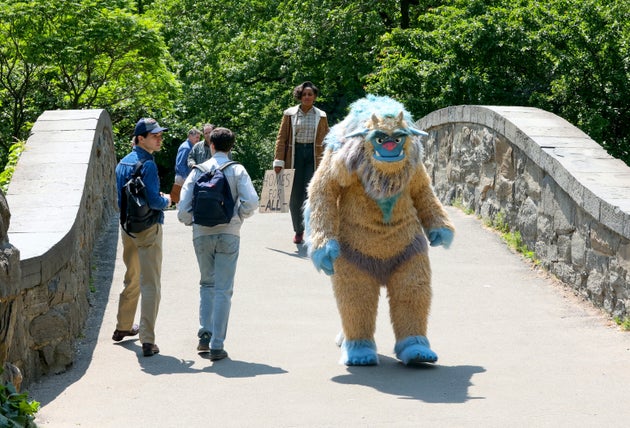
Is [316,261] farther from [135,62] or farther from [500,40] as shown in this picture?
[135,62]

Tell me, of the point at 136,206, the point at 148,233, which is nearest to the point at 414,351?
the point at 148,233

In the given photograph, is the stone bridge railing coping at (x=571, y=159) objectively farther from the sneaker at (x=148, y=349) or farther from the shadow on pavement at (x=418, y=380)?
the sneaker at (x=148, y=349)

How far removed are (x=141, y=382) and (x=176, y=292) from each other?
2618 mm

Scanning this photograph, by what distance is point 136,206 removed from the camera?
24.1 feet

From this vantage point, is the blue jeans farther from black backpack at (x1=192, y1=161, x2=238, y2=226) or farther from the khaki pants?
the khaki pants

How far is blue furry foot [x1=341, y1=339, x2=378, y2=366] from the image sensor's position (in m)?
7.01

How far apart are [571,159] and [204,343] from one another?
12.6ft

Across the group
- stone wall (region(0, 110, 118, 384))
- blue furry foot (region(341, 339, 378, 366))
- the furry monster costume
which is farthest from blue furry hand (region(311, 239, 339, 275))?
stone wall (region(0, 110, 118, 384))

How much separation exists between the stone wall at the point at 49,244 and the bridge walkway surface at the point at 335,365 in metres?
0.23

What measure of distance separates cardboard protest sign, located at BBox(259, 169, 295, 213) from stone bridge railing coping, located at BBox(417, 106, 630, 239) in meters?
2.23

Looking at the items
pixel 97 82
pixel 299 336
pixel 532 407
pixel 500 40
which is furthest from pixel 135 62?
pixel 532 407

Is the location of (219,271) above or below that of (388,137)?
below

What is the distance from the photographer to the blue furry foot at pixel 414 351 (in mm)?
6855

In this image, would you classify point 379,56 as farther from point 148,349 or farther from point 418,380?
point 418,380
